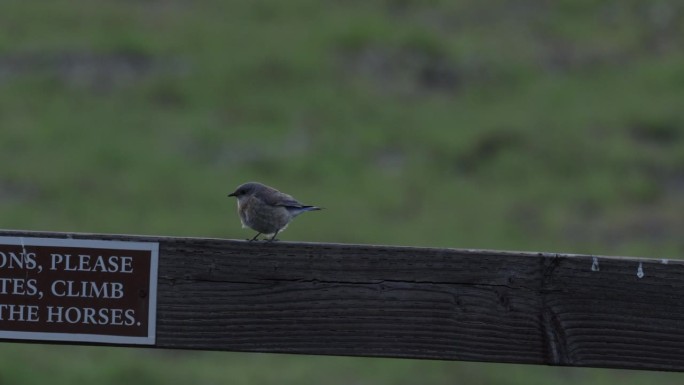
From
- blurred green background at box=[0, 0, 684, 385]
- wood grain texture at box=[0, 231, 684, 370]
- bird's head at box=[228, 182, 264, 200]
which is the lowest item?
wood grain texture at box=[0, 231, 684, 370]

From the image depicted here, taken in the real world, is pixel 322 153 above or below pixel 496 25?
below

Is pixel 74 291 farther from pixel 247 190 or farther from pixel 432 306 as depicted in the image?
pixel 247 190

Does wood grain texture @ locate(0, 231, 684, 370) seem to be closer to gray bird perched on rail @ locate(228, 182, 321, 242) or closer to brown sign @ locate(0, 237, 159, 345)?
brown sign @ locate(0, 237, 159, 345)

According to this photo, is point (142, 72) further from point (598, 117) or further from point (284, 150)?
point (598, 117)

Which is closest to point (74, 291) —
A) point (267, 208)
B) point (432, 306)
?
point (432, 306)

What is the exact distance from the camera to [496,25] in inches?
741

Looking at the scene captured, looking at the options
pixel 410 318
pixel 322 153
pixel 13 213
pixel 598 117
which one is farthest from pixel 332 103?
pixel 410 318

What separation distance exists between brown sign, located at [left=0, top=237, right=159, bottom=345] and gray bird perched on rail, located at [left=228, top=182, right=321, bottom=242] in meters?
2.34

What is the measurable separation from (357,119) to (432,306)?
13431mm

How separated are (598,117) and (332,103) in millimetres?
3479

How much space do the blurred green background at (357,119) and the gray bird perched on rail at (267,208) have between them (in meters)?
5.04

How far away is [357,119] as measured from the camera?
52.3 feet

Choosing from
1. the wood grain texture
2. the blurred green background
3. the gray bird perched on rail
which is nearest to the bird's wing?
the gray bird perched on rail

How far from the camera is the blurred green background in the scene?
528 inches
